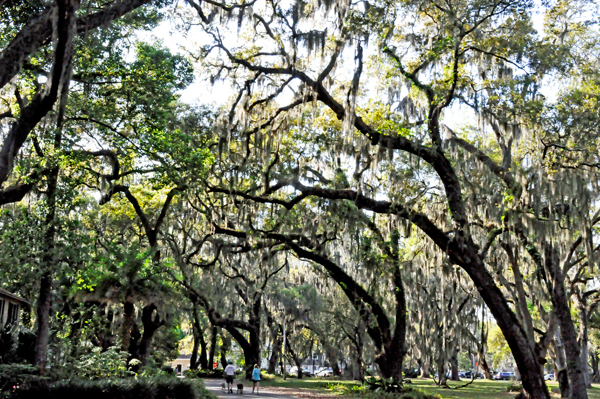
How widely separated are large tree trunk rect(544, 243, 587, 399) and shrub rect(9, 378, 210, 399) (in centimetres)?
1243

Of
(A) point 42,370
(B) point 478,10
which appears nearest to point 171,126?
(A) point 42,370

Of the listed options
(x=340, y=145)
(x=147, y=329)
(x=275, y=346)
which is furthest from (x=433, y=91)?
(x=275, y=346)

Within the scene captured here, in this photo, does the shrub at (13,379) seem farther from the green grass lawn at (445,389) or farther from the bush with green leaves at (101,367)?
the green grass lawn at (445,389)

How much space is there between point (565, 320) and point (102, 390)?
15.1 metres

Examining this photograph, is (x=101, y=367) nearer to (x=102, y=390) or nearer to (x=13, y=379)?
(x=13, y=379)

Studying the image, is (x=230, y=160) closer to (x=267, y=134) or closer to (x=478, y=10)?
Result: (x=267, y=134)

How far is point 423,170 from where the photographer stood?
21359 mm

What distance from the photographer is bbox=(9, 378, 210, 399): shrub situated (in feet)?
33.5

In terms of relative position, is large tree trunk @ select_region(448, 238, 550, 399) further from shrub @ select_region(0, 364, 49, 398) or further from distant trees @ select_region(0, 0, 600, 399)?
shrub @ select_region(0, 364, 49, 398)

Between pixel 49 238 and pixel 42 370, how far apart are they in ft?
11.5

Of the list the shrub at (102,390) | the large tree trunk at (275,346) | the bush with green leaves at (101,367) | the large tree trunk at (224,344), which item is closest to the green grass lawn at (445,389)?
the large tree trunk at (275,346)

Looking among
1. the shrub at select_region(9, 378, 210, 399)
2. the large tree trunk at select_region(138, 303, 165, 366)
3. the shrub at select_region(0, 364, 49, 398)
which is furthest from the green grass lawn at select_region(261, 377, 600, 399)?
the shrub at select_region(0, 364, 49, 398)

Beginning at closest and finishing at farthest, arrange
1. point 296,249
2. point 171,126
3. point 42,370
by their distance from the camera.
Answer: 1. point 42,370
2. point 171,126
3. point 296,249

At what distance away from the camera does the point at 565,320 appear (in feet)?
60.0
